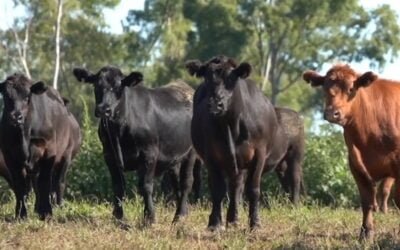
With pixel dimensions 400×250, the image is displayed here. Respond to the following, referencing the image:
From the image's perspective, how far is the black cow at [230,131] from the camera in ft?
37.8

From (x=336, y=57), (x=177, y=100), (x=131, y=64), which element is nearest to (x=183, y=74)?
(x=131, y=64)

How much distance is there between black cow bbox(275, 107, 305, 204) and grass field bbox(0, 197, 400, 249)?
3.78 meters

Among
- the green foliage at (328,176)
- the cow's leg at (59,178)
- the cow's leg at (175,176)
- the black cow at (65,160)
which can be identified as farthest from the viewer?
the green foliage at (328,176)

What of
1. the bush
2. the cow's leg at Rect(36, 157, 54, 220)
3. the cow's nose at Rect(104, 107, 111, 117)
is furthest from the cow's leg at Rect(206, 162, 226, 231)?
the bush

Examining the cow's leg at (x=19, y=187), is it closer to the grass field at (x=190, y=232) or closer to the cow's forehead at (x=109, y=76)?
the grass field at (x=190, y=232)

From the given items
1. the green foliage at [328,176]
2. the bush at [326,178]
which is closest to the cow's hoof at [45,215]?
the bush at [326,178]

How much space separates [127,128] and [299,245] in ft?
10.0

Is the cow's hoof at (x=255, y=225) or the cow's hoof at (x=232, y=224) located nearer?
the cow's hoof at (x=255, y=225)

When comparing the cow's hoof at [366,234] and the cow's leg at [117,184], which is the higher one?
the cow's leg at [117,184]

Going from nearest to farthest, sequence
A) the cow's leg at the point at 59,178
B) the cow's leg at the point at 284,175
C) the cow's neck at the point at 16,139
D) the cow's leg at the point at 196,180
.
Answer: the cow's neck at the point at 16,139
the cow's leg at the point at 59,178
the cow's leg at the point at 196,180
the cow's leg at the point at 284,175

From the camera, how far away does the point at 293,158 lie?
1791cm

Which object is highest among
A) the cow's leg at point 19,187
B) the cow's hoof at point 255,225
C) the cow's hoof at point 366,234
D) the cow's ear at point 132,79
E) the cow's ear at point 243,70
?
the cow's ear at point 243,70

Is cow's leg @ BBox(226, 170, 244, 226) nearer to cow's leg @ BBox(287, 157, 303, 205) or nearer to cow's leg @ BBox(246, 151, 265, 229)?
cow's leg @ BBox(246, 151, 265, 229)

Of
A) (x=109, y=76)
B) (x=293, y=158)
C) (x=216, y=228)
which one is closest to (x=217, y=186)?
(x=216, y=228)
